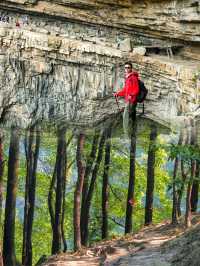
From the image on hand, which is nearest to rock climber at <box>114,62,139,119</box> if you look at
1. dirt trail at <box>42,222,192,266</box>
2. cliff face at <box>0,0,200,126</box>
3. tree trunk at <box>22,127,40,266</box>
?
cliff face at <box>0,0,200,126</box>

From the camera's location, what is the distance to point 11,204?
2106 centimetres

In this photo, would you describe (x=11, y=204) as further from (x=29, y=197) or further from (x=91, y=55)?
(x=91, y=55)

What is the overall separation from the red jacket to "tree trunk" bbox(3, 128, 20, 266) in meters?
4.99

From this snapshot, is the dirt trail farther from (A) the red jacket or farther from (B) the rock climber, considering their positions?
(A) the red jacket

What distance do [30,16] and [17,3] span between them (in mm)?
671

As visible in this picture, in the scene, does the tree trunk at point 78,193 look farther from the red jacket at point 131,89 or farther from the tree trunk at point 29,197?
the red jacket at point 131,89

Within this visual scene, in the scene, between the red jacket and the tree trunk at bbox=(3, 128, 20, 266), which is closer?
the red jacket

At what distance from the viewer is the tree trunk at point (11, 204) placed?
822 inches

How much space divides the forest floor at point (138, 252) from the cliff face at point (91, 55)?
405 centimetres

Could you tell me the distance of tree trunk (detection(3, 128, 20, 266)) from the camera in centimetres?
2088

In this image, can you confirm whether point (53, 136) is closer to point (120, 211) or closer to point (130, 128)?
point (130, 128)

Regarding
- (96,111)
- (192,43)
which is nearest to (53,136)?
(96,111)

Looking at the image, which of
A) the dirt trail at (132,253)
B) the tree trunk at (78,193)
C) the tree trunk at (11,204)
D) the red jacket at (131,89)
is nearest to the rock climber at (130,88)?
the red jacket at (131,89)

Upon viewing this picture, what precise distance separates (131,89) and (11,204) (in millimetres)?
6686
